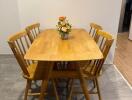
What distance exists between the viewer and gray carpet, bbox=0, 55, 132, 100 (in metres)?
2.38

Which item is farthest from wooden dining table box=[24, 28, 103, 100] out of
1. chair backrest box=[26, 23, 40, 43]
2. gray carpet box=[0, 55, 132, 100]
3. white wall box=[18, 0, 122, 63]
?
white wall box=[18, 0, 122, 63]

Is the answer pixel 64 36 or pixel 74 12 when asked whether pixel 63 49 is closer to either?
pixel 64 36

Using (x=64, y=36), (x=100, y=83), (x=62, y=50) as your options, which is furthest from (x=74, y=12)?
(x=62, y=50)

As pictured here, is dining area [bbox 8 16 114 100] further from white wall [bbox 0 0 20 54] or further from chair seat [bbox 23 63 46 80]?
white wall [bbox 0 0 20 54]

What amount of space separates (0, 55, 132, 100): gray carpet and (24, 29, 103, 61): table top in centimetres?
77

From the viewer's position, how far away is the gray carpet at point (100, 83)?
2.38 metres

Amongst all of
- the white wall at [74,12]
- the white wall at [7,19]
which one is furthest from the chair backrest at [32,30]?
the white wall at [7,19]

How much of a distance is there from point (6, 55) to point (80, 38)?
6.79 feet

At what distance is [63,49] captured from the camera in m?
1.90

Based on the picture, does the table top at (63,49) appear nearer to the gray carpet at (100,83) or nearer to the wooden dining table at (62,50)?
the wooden dining table at (62,50)

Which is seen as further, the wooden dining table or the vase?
the vase

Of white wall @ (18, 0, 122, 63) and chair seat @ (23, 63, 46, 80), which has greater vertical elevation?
white wall @ (18, 0, 122, 63)

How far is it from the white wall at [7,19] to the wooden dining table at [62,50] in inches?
58.1

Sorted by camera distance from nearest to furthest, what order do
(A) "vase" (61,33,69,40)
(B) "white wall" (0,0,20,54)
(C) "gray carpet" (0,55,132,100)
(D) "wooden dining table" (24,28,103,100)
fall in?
(D) "wooden dining table" (24,28,103,100) → (A) "vase" (61,33,69,40) → (C) "gray carpet" (0,55,132,100) → (B) "white wall" (0,0,20,54)
